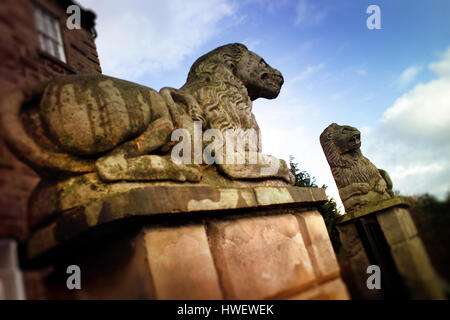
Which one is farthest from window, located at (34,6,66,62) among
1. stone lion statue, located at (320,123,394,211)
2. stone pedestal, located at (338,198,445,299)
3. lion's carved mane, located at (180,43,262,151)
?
stone lion statue, located at (320,123,394,211)

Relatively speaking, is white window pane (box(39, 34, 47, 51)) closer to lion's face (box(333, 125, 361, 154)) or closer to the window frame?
the window frame

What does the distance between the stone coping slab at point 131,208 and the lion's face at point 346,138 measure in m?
4.76

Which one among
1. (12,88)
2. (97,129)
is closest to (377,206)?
(97,129)

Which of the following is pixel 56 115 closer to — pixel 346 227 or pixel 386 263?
pixel 386 263

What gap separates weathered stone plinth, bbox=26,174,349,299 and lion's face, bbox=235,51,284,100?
1268 millimetres

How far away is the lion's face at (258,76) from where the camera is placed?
2693 millimetres

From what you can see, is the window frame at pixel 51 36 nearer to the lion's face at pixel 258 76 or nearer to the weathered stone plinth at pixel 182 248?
the lion's face at pixel 258 76

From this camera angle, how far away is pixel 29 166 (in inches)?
58.3

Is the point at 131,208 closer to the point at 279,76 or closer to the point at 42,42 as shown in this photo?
the point at 279,76

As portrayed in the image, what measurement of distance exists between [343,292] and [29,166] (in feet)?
6.25

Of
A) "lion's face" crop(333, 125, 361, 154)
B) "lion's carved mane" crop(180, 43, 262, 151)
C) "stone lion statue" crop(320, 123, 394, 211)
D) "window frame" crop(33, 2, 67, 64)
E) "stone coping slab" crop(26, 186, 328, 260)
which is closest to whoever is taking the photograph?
"stone coping slab" crop(26, 186, 328, 260)

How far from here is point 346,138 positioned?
576 cm

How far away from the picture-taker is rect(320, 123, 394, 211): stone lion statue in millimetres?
5234
